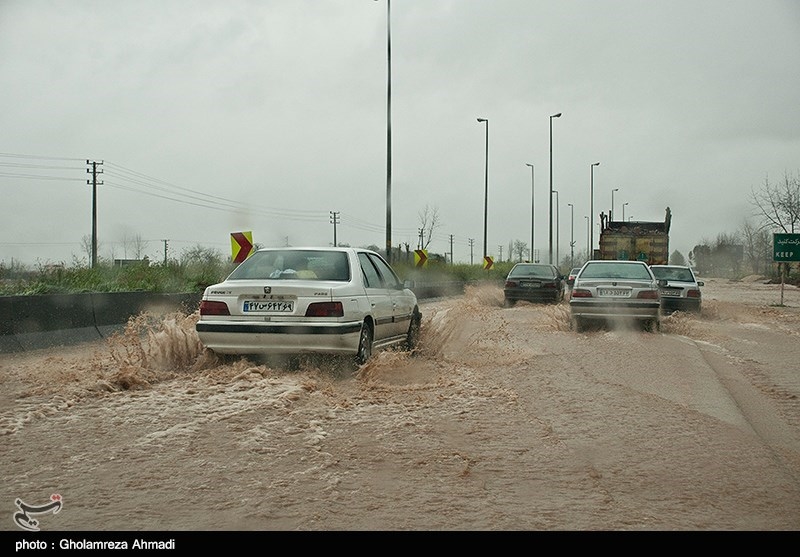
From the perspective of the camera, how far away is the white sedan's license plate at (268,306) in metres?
8.98

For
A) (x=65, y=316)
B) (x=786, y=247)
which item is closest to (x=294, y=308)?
(x=65, y=316)

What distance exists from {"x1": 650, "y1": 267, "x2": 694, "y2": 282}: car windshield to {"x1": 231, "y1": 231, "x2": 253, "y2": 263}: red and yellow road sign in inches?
433

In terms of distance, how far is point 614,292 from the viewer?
16.0m

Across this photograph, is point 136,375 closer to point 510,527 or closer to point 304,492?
point 304,492

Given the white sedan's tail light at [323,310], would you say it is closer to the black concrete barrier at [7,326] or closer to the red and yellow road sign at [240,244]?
the black concrete barrier at [7,326]

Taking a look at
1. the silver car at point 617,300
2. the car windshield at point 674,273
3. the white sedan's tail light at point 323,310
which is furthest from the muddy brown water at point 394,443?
the car windshield at point 674,273

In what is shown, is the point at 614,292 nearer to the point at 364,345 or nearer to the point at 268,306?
the point at 364,345

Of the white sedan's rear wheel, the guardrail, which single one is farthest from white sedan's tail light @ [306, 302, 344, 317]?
the guardrail

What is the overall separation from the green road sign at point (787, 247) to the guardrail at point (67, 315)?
67.3 ft

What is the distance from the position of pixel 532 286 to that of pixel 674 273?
5839 mm

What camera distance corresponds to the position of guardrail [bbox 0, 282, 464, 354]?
39.2 feet

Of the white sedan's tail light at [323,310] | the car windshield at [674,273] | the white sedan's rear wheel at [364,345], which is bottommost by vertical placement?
the white sedan's rear wheel at [364,345]

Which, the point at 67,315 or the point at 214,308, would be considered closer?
the point at 214,308

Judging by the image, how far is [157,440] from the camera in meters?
6.25
